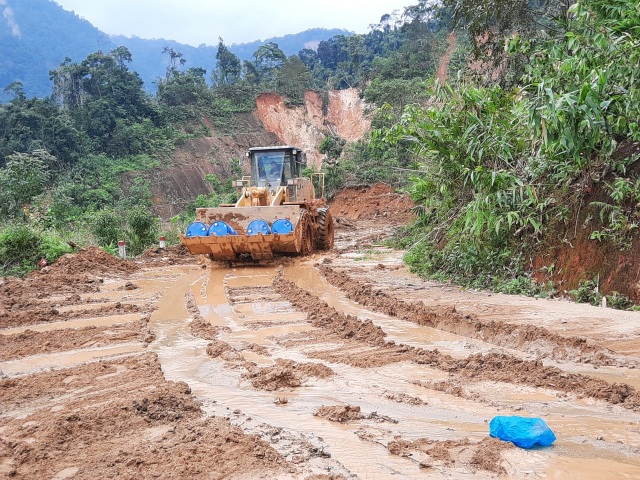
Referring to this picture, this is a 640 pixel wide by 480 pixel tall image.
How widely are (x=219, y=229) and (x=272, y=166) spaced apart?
3582 millimetres

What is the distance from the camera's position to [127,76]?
4256cm

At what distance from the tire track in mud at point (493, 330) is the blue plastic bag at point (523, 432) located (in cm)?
203

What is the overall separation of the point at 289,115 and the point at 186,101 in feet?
29.2

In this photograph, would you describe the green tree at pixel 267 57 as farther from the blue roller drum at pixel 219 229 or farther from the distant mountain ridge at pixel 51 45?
the blue roller drum at pixel 219 229

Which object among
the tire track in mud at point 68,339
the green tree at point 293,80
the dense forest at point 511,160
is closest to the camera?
the tire track in mud at point 68,339

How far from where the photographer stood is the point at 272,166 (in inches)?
603

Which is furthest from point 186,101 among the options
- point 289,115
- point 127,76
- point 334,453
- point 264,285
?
point 334,453

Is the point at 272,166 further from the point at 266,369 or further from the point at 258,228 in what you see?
the point at 266,369

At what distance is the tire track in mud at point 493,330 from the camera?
5.07 m

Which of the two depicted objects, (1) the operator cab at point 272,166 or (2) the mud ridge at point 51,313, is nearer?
(2) the mud ridge at point 51,313

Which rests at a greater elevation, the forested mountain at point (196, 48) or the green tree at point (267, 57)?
the forested mountain at point (196, 48)

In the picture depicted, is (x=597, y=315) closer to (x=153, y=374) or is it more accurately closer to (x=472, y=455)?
(x=472, y=455)

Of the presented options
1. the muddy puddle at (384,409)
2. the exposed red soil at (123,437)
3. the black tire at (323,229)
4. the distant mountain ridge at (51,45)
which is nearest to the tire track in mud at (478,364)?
the muddy puddle at (384,409)

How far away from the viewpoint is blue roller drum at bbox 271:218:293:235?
40.5ft
